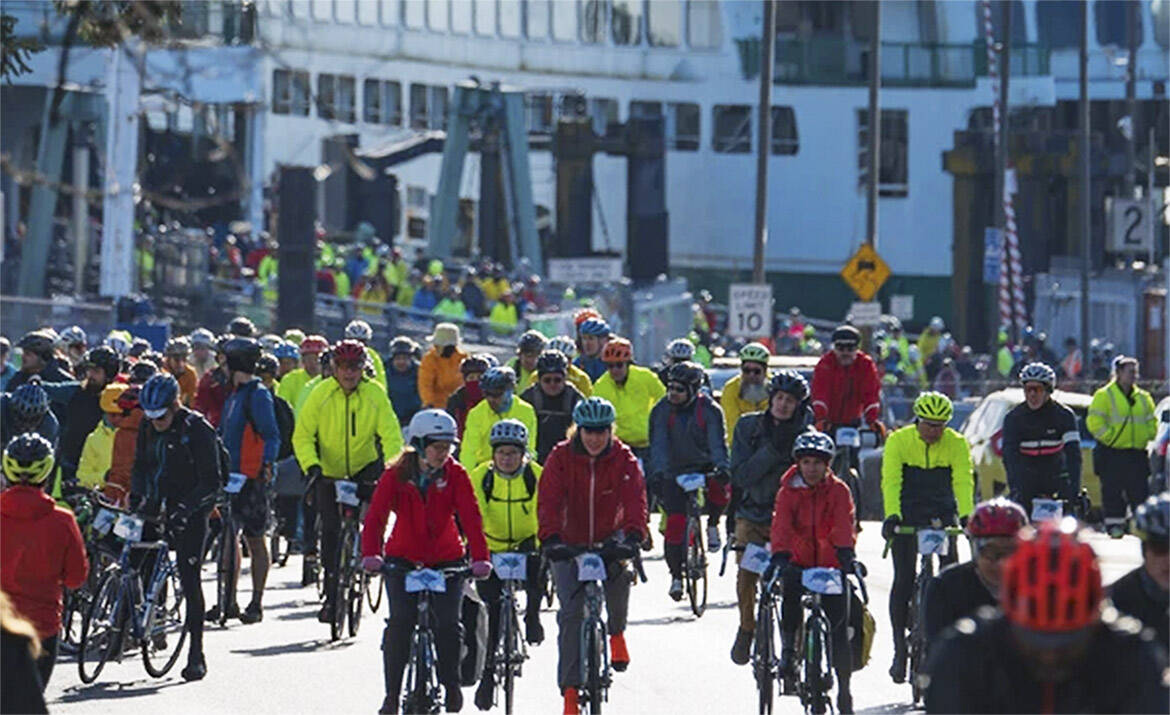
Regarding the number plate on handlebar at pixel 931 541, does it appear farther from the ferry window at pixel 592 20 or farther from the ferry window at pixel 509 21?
the ferry window at pixel 592 20

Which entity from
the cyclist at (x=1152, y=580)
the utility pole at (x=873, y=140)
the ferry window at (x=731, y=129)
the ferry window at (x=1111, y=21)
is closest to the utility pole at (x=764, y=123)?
the utility pole at (x=873, y=140)

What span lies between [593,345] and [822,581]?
9734 millimetres

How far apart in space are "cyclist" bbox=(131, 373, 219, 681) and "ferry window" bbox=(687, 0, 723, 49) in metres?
57.8

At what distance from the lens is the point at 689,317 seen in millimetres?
48844

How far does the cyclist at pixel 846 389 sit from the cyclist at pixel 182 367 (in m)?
4.44

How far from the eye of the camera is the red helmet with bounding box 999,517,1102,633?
6.72 metres

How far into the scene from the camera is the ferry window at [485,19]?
72500 millimetres

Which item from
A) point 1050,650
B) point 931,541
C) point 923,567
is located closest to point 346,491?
point 923,567

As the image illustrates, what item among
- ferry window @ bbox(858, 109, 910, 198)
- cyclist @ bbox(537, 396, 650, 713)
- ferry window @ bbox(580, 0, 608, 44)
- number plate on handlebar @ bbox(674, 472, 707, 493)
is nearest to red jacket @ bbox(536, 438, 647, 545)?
cyclist @ bbox(537, 396, 650, 713)

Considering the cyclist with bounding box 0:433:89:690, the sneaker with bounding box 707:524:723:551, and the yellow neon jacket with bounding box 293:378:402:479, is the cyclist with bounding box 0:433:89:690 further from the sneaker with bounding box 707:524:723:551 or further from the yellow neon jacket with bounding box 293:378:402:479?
the sneaker with bounding box 707:524:723:551

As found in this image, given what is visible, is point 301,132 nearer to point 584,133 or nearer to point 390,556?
point 584,133

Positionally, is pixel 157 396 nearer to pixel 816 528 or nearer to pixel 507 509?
pixel 507 509

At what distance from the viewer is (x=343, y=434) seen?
61.2ft

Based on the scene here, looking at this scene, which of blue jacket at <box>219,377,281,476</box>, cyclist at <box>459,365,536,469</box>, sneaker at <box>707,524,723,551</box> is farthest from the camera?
sneaker at <box>707,524,723,551</box>
